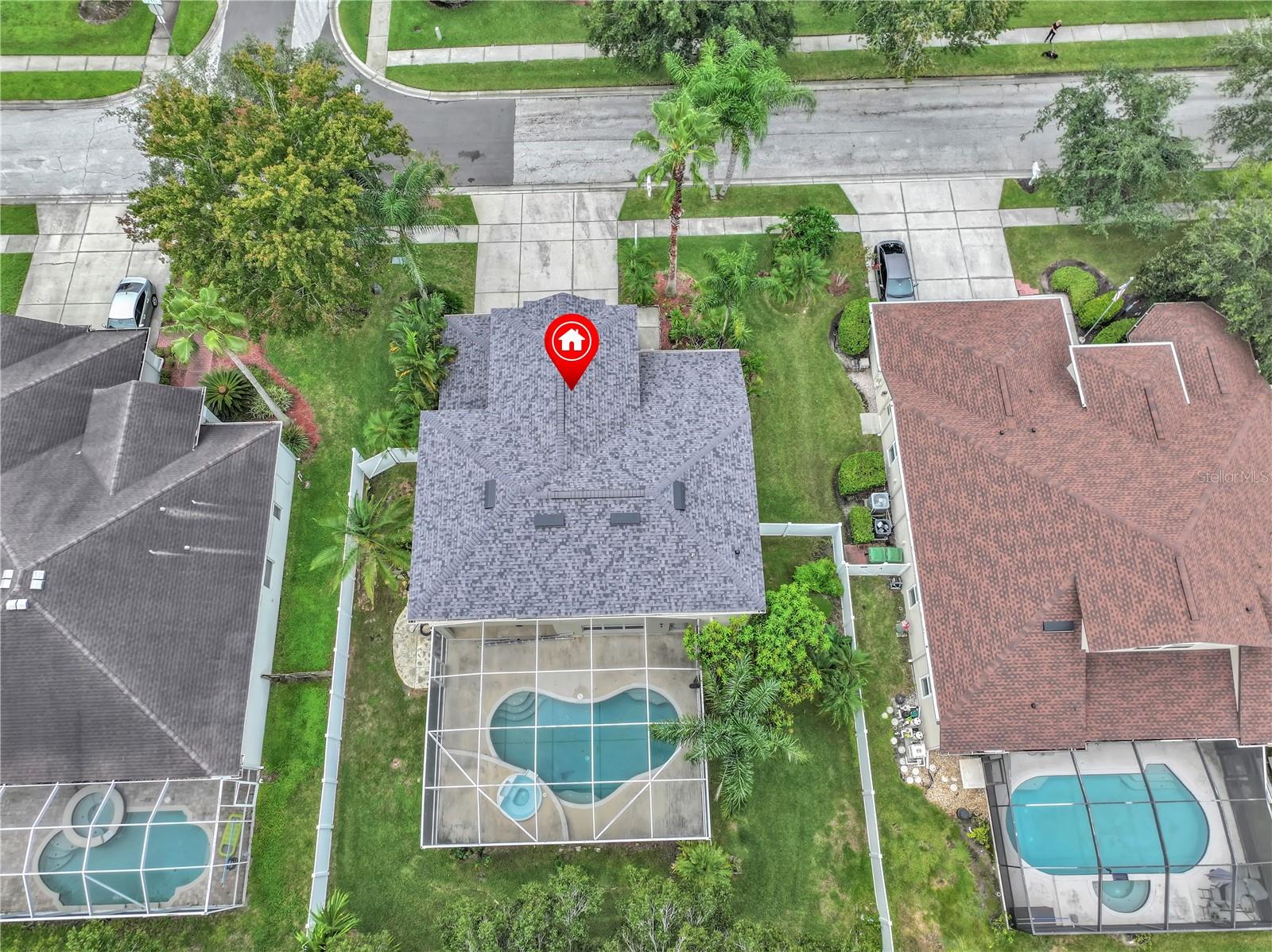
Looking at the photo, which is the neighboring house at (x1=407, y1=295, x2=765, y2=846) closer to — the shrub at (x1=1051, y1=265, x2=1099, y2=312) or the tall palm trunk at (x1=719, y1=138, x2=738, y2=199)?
the tall palm trunk at (x1=719, y1=138, x2=738, y2=199)

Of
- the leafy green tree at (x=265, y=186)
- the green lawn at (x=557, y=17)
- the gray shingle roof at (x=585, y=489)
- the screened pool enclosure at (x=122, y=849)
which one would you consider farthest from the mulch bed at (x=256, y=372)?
the green lawn at (x=557, y=17)

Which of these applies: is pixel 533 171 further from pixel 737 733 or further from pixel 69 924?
pixel 69 924

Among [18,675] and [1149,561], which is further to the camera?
[1149,561]

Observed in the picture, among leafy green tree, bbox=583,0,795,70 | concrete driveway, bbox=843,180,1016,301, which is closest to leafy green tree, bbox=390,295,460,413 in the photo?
leafy green tree, bbox=583,0,795,70

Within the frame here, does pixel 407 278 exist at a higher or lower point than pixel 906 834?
higher

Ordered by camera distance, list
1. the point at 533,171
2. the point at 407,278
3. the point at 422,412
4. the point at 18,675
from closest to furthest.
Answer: the point at 18,675 → the point at 422,412 → the point at 407,278 → the point at 533,171

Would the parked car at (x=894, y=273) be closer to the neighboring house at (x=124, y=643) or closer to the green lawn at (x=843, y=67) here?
the green lawn at (x=843, y=67)

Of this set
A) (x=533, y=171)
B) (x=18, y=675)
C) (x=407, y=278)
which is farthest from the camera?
(x=533, y=171)

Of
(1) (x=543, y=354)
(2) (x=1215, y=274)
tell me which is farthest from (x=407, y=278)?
(2) (x=1215, y=274)
